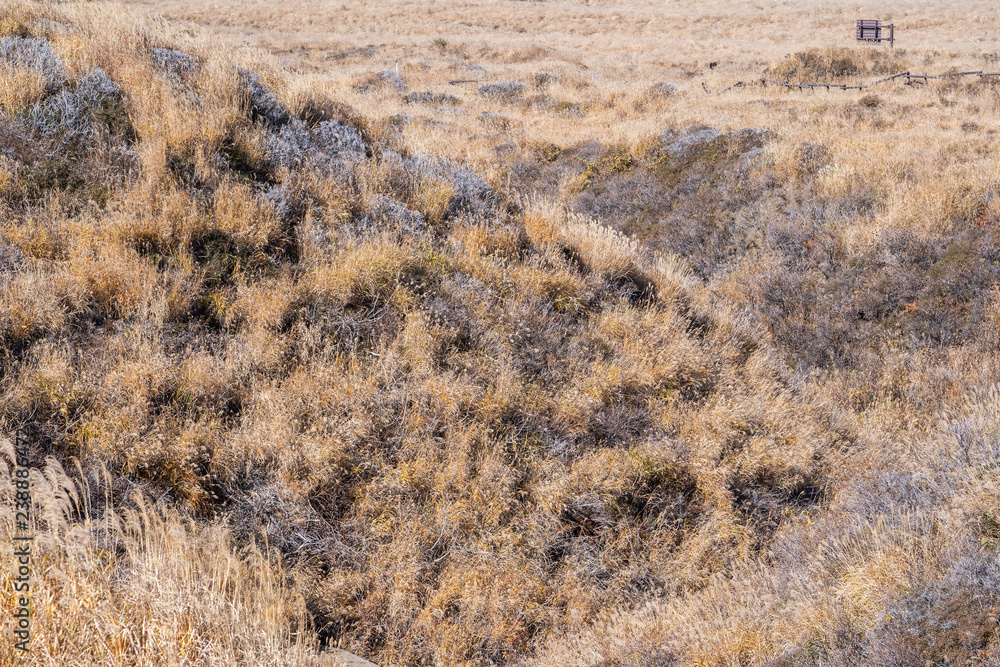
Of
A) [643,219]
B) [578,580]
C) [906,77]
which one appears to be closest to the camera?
[578,580]

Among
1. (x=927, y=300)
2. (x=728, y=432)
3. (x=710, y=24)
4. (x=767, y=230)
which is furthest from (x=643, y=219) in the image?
(x=710, y=24)

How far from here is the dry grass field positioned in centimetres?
331

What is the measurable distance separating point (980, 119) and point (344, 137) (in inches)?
581

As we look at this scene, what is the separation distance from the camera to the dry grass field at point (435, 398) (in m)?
3.31

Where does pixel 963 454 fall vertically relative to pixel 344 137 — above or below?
below

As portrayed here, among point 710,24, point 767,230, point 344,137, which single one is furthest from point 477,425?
point 710,24

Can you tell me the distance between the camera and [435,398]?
489cm

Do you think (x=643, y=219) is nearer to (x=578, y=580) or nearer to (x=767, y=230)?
(x=767, y=230)

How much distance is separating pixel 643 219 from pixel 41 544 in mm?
10526

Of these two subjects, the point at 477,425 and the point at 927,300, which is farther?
the point at 927,300

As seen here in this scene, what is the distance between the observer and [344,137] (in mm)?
8102

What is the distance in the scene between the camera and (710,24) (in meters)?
47.8

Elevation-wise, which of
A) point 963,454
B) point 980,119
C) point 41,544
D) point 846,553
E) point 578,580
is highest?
point 980,119

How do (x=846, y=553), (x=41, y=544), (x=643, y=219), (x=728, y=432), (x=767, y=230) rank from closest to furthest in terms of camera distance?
(x=41, y=544) → (x=846, y=553) → (x=728, y=432) → (x=767, y=230) → (x=643, y=219)
